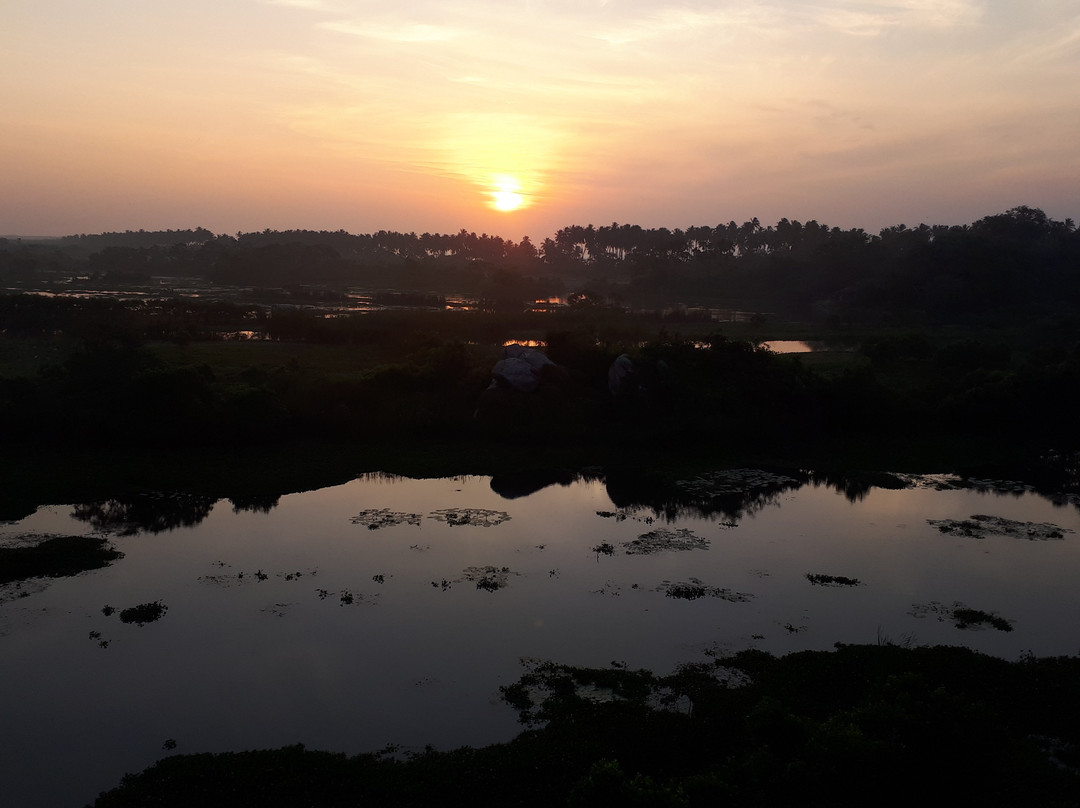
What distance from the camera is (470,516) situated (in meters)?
31.9

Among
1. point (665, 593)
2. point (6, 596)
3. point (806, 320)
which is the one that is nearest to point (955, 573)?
point (665, 593)

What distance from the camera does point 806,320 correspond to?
109m

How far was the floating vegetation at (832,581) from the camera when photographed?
25750 mm

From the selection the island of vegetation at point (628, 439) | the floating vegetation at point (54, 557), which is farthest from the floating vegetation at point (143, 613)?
the island of vegetation at point (628, 439)

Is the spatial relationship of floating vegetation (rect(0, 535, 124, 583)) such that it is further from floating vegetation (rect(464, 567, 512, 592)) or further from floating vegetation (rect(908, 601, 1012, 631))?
floating vegetation (rect(908, 601, 1012, 631))

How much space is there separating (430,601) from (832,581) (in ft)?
44.4

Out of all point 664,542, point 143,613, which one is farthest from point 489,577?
point 143,613

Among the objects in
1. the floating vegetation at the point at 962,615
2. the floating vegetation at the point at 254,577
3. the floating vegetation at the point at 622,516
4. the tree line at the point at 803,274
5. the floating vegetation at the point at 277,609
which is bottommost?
the floating vegetation at the point at 962,615

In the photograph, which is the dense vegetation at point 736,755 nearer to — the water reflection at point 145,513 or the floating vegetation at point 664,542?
the floating vegetation at point 664,542

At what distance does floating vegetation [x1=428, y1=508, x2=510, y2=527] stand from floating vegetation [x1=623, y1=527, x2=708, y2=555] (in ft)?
18.5

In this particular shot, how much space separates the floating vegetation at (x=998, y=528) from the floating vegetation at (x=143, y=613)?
94.7 ft

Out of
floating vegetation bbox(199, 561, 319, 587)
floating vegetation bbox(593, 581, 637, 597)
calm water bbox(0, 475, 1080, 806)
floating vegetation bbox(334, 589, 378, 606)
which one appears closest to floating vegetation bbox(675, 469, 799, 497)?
calm water bbox(0, 475, 1080, 806)

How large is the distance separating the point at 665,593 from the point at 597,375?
24.2 m

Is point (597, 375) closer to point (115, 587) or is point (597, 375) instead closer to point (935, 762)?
point (115, 587)
